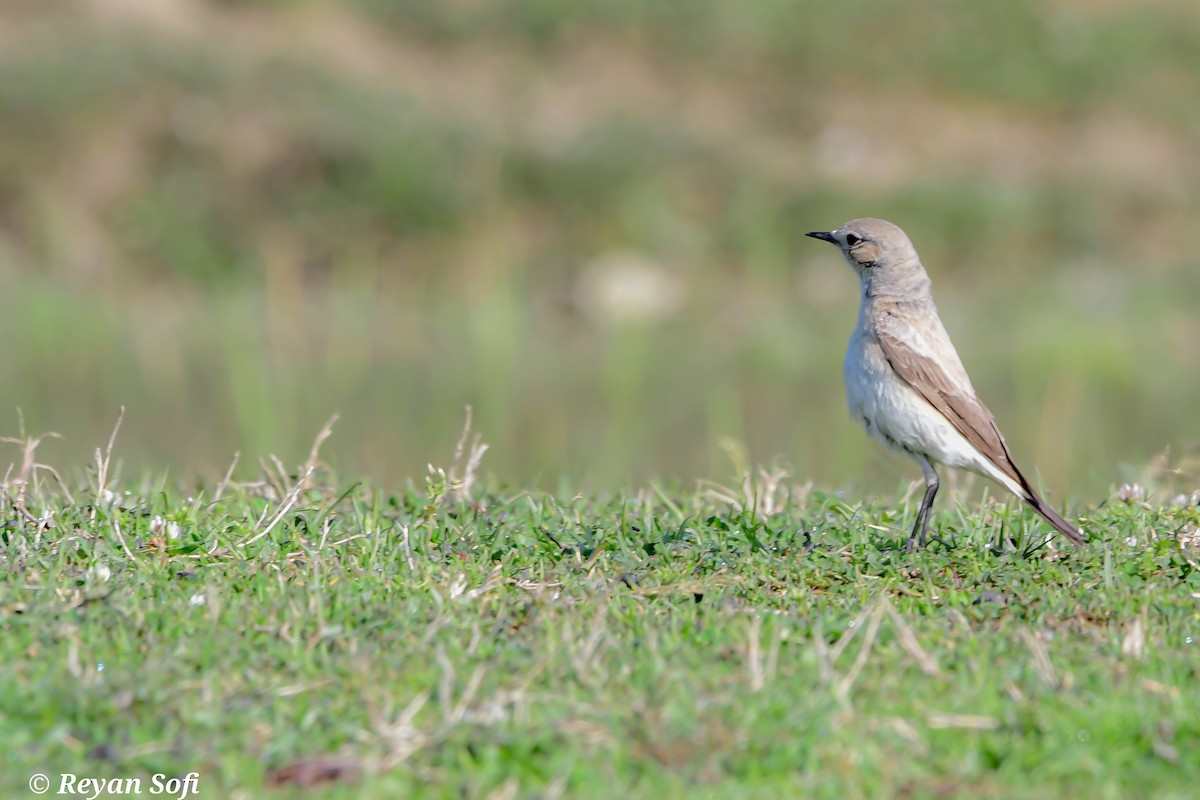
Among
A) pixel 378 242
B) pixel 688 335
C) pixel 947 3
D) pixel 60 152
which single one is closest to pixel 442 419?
pixel 688 335

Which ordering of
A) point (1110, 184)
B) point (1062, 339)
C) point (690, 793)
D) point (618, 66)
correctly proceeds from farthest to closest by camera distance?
point (618, 66) → point (1110, 184) → point (1062, 339) → point (690, 793)

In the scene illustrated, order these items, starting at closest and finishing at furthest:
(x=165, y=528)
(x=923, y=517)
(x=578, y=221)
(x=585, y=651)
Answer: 1. (x=585, y=651)
2. (x=165, y=528)
3. (x=923, y=517)
4. (x=578, y=221)

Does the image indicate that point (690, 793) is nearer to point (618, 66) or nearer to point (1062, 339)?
point (1062, 339)

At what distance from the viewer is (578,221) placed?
15.2 metres

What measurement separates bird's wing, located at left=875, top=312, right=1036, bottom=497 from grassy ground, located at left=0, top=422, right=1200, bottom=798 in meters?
0.36

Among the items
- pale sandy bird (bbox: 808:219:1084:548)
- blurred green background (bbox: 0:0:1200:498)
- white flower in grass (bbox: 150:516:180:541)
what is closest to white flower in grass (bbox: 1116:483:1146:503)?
pale sandy bird (bbox: 808:219:1084:548)

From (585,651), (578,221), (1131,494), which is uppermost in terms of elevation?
(1131,494)

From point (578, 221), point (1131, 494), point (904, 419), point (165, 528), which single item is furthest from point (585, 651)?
point (578, 221)

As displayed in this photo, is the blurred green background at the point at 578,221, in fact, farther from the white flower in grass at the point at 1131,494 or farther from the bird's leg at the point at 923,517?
the bird's leg at the point at 923,517

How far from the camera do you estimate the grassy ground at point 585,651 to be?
3688 millimetres

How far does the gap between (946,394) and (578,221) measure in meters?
9.21

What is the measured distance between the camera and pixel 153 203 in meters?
14.7

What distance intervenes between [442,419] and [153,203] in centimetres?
538

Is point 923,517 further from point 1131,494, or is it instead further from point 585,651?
point 585,651
